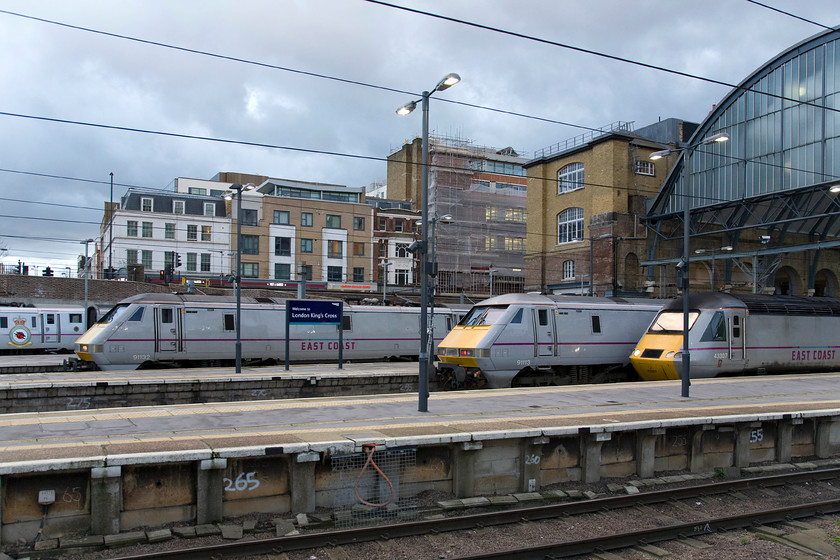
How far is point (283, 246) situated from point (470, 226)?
1831 cm

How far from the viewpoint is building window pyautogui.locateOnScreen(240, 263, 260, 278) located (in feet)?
202

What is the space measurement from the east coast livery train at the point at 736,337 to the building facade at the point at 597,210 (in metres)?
20.1

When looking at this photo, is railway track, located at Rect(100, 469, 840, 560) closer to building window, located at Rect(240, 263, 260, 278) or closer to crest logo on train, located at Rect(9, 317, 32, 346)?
crest logo on train, located at Rect(9, 317, 32, 346)

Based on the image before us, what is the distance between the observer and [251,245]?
62.0 meters

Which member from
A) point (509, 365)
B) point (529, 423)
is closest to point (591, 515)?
point (529, 423)

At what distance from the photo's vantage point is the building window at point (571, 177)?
169 feet

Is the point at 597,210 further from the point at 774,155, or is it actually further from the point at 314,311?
the point at 314,311

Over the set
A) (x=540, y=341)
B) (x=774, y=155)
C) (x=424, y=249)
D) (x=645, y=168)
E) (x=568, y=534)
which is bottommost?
(x=568, y=534)

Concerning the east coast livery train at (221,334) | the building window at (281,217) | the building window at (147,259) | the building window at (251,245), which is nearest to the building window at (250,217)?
the building window at (251,245)

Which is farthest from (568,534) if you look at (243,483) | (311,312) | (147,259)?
(147,259)

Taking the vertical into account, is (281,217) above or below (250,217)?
above

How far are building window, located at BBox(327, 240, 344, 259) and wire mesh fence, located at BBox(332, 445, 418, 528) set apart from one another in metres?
55.5

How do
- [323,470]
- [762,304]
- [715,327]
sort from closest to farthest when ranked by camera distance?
[323,470] < [715,327] < [762,304]

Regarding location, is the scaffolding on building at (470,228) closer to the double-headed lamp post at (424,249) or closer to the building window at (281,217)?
the building window at (281,217)
